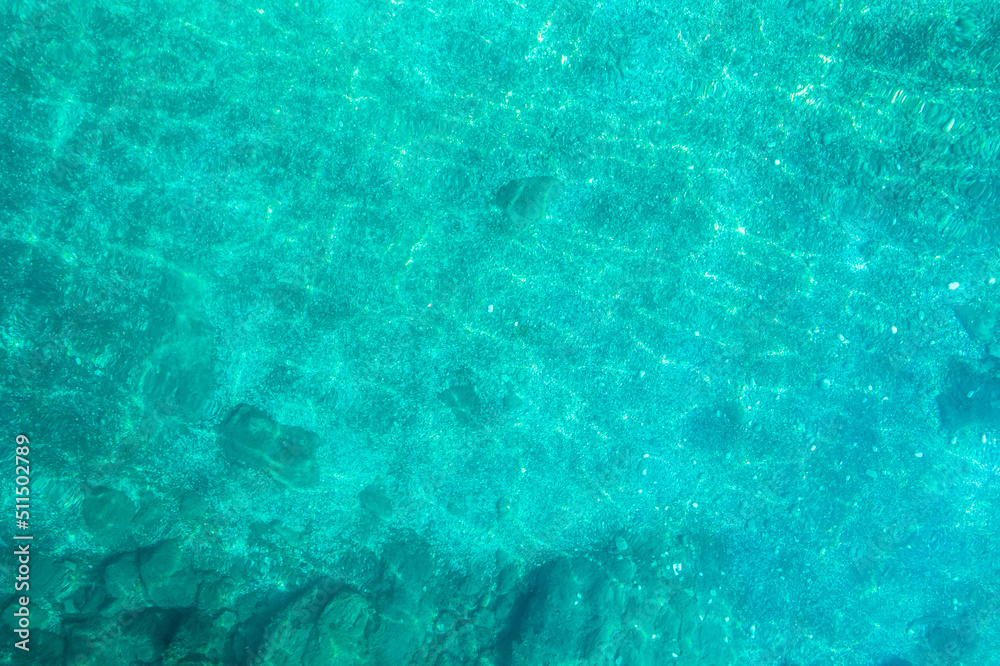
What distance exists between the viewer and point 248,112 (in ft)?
18.0

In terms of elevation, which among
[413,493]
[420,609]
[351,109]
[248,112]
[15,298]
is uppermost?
[351,109]

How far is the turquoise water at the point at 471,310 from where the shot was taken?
539 cm

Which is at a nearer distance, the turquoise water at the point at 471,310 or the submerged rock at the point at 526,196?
the turquoise water at the point at 471,310

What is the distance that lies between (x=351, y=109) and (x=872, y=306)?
664 centimetres

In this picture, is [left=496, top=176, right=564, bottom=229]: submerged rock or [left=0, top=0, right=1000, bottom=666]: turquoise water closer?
[left=0, top=0, right=1000, bottom=666]: turquoise water

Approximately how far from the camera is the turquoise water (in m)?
5.39

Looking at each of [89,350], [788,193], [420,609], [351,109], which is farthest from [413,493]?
[788,193]

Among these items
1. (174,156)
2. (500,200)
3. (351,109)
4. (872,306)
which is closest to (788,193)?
(872,306)

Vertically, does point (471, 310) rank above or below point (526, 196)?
below

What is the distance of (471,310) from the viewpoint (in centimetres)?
566

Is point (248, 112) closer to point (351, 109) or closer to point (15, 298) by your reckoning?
point (351, 109)

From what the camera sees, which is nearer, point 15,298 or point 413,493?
point 15,298

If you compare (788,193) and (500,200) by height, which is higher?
(788,193)

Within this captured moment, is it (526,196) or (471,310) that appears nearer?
(526,196)
